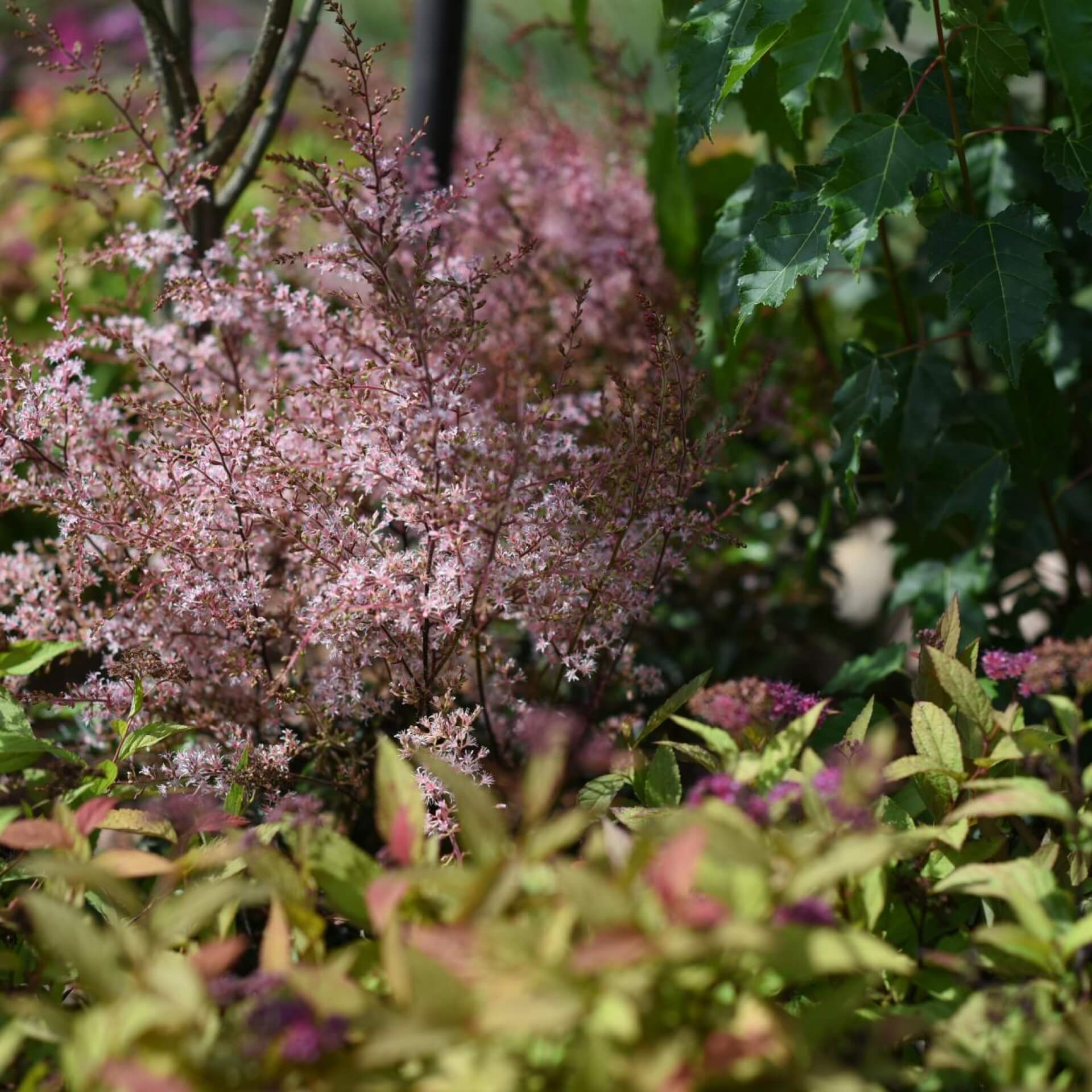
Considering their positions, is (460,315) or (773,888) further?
(460,315)

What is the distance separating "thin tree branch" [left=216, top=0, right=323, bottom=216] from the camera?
1864mm

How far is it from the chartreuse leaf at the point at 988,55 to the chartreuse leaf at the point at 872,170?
0.50 feet

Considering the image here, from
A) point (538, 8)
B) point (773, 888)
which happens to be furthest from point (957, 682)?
point (538, 8)

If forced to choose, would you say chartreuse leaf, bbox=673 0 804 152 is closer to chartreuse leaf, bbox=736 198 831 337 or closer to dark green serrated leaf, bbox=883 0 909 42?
chartreuse leaf, bbox=736 198 831 337

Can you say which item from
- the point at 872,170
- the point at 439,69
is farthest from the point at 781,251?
the point at 439,69

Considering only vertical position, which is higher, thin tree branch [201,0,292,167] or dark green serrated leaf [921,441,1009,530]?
thin tree branch [201,0,292,167]

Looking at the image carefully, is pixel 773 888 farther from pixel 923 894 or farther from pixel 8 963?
pixel 8 963

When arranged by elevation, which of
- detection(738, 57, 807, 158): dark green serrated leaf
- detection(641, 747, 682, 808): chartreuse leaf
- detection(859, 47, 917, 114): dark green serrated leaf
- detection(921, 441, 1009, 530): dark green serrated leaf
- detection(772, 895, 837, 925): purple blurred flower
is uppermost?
detection(738, 57, 807, 158): dark green serrated leaf

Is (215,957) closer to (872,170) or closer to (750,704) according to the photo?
(750,704)

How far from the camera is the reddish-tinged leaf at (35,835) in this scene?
3.46 ft

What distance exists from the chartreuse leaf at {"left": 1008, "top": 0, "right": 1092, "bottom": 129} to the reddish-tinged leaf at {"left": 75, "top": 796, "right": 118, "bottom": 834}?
1.30 meters

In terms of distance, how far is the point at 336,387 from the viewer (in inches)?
53.9

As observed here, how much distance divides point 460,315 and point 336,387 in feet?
1.58

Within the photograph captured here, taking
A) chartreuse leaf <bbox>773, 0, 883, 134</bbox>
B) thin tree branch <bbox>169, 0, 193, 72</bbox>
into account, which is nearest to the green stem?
chartreuse leaf <bbox>773, 0, 883, 134</bbox>
